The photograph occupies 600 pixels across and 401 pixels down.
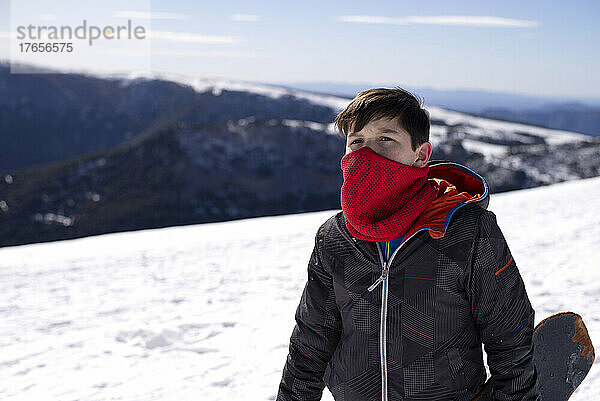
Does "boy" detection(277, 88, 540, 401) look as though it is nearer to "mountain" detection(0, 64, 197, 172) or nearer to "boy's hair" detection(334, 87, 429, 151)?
"boy's hair" detection(334, 87, 429, 151)

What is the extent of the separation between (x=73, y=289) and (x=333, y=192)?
5364 cm

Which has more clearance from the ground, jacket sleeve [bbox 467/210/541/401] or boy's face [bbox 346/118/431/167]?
boy's face [bbox 346/118/431/167]

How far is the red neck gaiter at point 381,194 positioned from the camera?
1648 mm

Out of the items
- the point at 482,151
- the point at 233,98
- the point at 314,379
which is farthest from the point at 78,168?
the point at 314,379

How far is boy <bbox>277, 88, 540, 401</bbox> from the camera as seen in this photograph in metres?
1.62

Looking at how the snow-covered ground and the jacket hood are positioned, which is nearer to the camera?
the jacket hood

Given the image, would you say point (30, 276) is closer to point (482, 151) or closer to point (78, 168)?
point (482, 151)

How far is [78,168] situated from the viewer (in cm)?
6481

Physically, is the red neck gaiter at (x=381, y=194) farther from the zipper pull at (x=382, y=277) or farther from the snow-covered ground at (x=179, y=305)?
the snow-covered ground at (x=179, y=305)

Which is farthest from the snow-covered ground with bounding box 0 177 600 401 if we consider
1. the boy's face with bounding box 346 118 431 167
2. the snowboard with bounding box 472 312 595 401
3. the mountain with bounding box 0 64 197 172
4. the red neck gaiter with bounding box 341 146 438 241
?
the mountain with bounding box 0 64 197 172

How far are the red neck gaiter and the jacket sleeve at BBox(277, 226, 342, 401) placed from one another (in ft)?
0.95

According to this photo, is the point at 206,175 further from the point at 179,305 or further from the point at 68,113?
the point at 68,113

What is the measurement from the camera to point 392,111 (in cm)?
164

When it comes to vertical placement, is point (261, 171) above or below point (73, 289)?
below
